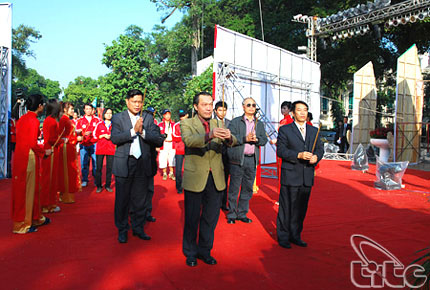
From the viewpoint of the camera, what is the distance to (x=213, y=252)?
12.4ft

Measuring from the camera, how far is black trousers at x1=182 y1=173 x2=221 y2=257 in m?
3.44

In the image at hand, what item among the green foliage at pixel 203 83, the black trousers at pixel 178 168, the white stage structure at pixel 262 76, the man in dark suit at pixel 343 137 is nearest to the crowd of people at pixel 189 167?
the black trousers at pixel 178 168

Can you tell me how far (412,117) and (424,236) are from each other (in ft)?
33.8

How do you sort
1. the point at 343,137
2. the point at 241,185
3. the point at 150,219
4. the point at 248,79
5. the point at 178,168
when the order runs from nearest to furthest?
the point at 150,219 → the point at 241,185 → the point at 178,168 → the point at 248,79 → the point at 343,137

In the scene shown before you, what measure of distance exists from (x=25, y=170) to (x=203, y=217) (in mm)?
2446

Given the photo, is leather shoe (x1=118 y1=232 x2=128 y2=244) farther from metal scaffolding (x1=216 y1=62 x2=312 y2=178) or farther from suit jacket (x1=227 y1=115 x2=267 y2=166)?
metal scaffolding (x1=216 y1=62 x2=312 y2=178)

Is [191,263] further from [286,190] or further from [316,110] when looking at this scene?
[316,110]

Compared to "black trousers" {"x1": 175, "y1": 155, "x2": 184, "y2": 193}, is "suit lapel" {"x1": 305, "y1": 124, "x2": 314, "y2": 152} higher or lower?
higher

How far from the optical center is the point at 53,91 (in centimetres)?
7569

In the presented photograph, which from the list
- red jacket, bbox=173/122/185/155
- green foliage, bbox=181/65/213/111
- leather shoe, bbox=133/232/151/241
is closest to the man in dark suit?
green foliage, bbox=181/65/213/111

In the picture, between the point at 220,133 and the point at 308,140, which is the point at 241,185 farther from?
the point at 220,133

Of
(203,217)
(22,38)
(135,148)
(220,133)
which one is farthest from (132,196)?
(22,38)

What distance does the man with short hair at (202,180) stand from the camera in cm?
336

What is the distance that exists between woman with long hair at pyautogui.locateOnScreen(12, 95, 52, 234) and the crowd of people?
0.04 feet
